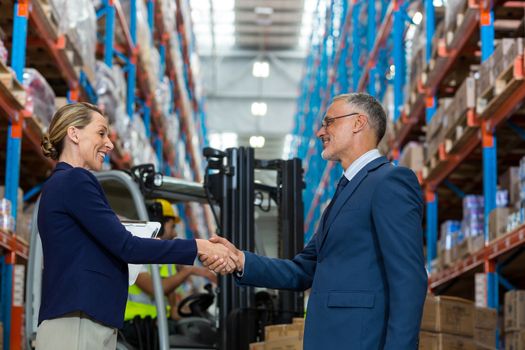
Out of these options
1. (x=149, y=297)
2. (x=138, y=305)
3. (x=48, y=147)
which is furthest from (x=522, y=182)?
(x=48, y=147)

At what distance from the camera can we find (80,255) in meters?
3.05

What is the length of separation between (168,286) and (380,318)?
9.97ft

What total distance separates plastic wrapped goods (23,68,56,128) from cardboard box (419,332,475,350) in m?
3.38

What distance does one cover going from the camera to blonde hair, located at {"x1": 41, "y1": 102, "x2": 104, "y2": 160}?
10.5 feet

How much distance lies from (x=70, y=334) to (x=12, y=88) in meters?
3.71

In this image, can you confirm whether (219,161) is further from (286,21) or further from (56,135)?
(286,21)

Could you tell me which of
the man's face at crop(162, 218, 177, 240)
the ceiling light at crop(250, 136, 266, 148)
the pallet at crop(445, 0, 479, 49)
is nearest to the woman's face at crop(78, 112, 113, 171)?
the man's face at crop(162, 218, 177, 240)

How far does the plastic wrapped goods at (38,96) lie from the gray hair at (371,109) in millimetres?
3956

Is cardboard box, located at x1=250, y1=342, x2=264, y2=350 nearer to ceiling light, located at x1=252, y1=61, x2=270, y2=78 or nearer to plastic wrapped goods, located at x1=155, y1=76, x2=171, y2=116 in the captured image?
plastic wrapped goods, located at x1=155, y1=76, x2=171, y2=116

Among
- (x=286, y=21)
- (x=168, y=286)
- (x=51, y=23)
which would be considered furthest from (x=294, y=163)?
(x=286, y=21)

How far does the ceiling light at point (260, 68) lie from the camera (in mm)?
30466

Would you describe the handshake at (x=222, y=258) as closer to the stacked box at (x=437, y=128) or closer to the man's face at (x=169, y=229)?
the man's face at (x=169, y=229)

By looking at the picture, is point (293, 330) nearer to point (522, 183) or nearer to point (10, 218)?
point (10, 218)

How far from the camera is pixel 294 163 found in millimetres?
6191
